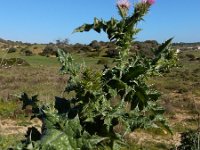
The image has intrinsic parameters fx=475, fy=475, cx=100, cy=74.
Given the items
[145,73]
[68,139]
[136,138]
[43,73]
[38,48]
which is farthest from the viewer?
[38,48]

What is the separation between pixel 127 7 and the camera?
3156mm

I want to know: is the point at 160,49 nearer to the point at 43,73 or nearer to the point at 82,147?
the point at 82,147

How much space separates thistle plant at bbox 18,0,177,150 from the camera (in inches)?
119

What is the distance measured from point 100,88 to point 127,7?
1.87ft

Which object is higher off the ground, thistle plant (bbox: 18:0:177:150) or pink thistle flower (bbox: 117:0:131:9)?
pink thistle flower (bbox: 117:0:131:9)

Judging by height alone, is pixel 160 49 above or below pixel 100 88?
above

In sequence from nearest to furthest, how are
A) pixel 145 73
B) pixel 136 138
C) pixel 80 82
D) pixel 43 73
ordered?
pixel 80 82 → pixel 145 73 → pixel 136 138 → pixel 43 73

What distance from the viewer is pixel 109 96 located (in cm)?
331

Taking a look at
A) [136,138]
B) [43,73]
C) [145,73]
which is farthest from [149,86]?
[43,73]

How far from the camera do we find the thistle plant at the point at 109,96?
3.02 meters

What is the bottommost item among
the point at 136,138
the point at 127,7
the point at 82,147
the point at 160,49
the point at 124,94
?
the point at 136,138

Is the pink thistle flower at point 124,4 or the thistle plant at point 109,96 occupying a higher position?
the pink thistle flower at point 124,4

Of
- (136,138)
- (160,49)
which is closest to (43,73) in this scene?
(136,138)

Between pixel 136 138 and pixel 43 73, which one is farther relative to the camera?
pixel 43 73
